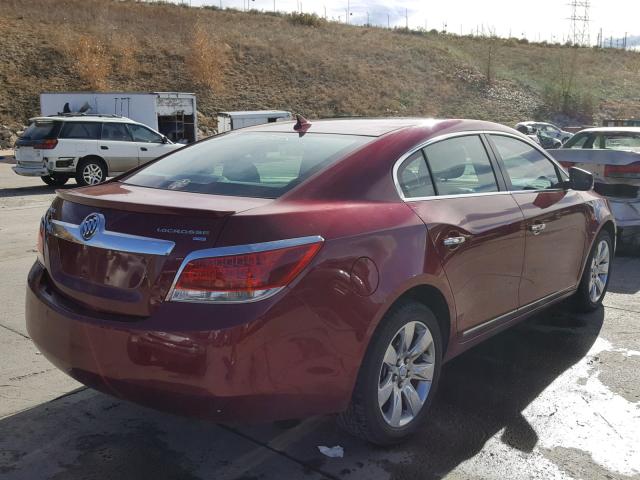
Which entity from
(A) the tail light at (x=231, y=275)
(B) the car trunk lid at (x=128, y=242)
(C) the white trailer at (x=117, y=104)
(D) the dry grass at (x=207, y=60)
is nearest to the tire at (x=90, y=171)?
(C) the white trailer at (x=117, y=104)

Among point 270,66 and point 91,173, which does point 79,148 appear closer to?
point 91,173

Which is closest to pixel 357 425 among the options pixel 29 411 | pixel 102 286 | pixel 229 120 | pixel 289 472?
pixel 289 472

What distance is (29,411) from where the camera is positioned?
3.66m

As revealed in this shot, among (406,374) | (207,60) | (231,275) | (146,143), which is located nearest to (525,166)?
(406,374)

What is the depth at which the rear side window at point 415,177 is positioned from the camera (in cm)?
346

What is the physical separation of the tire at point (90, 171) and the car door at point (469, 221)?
13306 mm

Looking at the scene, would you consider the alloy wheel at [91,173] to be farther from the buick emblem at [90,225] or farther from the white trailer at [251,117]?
the buick emblem at [90,225]

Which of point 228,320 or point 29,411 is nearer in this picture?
point 228,320

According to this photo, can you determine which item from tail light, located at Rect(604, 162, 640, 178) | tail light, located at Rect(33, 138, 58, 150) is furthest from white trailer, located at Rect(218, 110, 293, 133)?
tail light, located at Rect(604, 162, 640, 178)

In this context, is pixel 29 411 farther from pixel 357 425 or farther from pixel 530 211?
pixel 530 211

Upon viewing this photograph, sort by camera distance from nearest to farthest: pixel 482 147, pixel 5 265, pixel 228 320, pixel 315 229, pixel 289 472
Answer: pixel 228 320, pixel 315 229, pixel 289 472, pixel 482 147, pixel 5 265

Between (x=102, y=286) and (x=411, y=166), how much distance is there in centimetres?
167

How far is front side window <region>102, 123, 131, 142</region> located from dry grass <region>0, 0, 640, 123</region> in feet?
57.5

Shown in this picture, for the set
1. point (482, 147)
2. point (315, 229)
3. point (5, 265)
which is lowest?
point (5, 265)
